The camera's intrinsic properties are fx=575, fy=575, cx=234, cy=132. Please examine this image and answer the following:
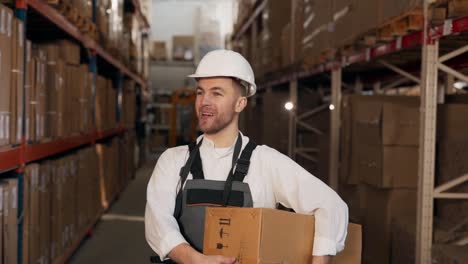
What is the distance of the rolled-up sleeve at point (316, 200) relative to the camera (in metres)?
2.08

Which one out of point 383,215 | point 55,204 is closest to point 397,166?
point 383,215

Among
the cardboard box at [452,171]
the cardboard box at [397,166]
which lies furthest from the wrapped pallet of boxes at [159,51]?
the cardboard box at [452,171]

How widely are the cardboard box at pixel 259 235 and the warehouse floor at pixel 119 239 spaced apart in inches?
127

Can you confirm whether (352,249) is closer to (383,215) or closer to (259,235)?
(259,235)

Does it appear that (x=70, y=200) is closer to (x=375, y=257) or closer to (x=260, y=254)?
(x=375, y=257)

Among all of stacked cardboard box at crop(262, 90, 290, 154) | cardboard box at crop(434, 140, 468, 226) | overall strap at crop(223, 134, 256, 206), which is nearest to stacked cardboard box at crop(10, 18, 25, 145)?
overall strap at crop(223, 134, 256, 206)

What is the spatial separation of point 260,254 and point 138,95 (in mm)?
11509

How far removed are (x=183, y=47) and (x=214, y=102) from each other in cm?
1685

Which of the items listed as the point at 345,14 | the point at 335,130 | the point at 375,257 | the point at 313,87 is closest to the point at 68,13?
the point at 345,14

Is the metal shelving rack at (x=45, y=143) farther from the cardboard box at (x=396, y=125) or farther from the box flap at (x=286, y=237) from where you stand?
the cardboard box at (x=396, y=125)

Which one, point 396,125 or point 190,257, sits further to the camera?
point 396,125

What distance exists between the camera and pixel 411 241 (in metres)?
3.83

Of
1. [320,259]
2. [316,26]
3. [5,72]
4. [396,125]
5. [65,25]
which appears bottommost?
[320,259]

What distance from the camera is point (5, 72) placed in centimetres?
309
